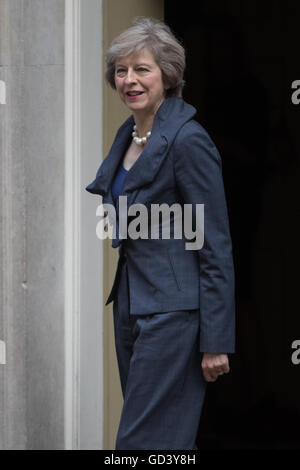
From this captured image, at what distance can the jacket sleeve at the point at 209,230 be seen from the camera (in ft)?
9.44

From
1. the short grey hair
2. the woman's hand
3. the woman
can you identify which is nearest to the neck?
the woman

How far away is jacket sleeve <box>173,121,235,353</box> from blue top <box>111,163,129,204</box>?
0.83 ft

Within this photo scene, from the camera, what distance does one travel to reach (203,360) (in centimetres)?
298

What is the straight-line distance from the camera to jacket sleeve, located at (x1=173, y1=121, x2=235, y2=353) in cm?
288

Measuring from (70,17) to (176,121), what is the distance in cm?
129

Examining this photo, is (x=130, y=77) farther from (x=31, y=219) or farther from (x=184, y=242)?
(x=31, y=219)

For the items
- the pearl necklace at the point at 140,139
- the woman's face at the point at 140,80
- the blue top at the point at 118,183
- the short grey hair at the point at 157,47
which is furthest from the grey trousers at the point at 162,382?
the short grey hair at the point at 157,47

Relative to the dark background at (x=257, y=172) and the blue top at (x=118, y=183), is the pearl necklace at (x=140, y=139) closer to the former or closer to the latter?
the blue top at (x=118, y=183)

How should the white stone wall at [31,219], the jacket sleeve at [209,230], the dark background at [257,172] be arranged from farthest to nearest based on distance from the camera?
the dark background at [257,172], the white stone wall at [31,219], the jacket sleeve at [209,230]

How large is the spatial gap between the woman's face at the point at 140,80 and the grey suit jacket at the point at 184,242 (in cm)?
8

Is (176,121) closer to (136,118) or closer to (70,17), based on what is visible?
(136,118)

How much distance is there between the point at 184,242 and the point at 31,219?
1.18 meters

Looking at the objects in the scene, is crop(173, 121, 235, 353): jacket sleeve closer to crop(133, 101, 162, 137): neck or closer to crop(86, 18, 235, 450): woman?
crop(86, 18, 235, 450): woman

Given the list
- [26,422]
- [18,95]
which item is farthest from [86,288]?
[18,95]
